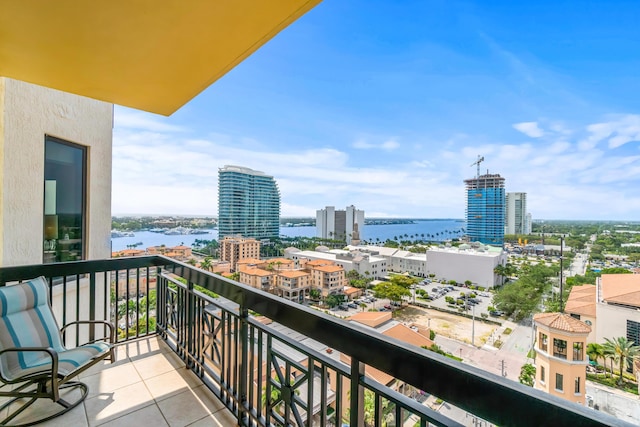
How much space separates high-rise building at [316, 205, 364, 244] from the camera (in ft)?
78.9

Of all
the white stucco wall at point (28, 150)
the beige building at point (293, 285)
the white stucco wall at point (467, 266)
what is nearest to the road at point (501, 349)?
the white stucco wall at point (467, 266)

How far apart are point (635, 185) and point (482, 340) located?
13.1 metres

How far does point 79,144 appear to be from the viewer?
3910 millimetres

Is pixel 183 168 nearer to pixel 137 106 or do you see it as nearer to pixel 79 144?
pixel 79 144

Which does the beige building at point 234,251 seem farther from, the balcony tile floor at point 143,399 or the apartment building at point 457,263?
the apartment building at point 457,263

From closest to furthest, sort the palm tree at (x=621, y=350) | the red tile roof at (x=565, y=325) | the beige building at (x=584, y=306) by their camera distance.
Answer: the red tile roof at (x=565, y=325)
the beige building at (x=584, y=306)
the palm tree at (x=621, y=350)

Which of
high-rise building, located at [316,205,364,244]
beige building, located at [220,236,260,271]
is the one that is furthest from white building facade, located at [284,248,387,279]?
high-rise building, located at [316,205,364,244]

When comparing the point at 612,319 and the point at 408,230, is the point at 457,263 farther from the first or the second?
the point at 408,230

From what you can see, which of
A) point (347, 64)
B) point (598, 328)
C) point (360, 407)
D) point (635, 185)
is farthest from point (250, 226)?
point (635, 185)

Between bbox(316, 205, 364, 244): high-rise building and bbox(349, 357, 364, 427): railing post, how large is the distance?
2229 cm

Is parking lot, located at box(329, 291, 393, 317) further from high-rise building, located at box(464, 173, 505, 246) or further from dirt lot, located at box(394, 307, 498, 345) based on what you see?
high-rise building, located at box(464, 173, 505, 246)

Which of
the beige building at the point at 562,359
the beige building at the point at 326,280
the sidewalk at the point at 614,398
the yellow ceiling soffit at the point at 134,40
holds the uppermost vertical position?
the yellow ceiling soffit at the point at 134,40

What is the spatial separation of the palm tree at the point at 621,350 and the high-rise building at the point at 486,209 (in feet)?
29.1

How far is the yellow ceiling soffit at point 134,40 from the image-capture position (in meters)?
1.51
